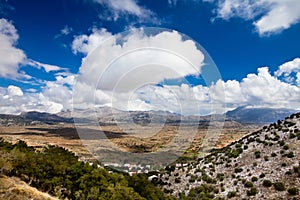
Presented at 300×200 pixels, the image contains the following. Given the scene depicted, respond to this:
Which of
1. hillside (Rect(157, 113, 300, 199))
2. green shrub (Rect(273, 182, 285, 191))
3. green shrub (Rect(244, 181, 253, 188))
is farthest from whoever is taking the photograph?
green shrub (Rect(244, 181, 253, 188))

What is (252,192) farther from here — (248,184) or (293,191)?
(293,191)

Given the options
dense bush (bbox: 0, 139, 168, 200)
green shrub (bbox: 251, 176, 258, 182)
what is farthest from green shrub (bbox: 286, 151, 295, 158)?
dense bush (bbox: 0, 139, 168, 200)

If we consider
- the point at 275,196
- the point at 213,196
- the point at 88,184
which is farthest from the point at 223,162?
the point at 88,184

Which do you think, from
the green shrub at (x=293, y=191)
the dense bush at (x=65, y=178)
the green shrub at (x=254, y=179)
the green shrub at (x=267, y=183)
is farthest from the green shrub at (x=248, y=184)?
the dense bush at (x=65, y=178)

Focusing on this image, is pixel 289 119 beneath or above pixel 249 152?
above

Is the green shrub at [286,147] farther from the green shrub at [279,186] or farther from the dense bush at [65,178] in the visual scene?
the dense bush at [65,178]

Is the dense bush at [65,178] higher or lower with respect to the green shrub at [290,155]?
lower

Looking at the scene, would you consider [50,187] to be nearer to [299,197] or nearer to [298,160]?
[299,197]

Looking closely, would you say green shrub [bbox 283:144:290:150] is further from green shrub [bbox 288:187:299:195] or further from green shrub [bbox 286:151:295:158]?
green shrub [bbox 288:187:299:195]

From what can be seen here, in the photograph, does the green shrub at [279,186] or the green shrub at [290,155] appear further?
the green shrub at [290,155]
